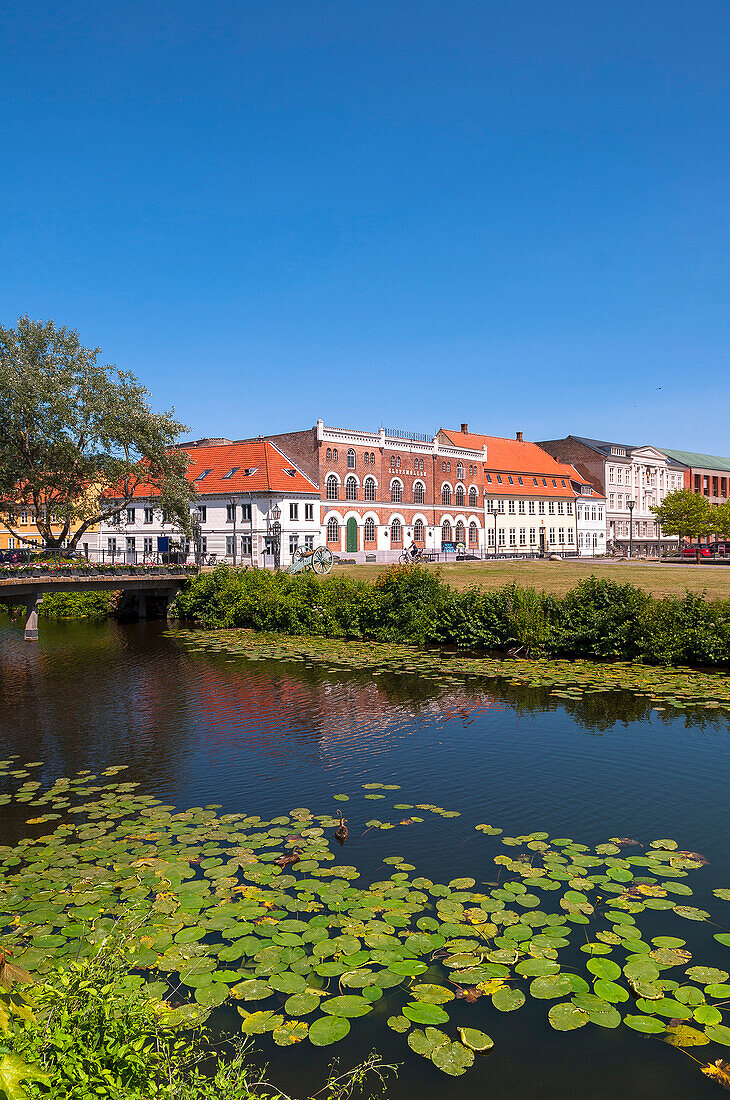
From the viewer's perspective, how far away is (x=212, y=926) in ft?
26.9

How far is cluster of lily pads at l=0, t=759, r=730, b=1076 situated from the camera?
266 inches

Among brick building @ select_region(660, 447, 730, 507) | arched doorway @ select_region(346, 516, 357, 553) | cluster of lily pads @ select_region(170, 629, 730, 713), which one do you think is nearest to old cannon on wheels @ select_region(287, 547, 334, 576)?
arched doorway @ select_region(346, 516, 357, 553)

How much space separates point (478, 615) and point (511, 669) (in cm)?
543

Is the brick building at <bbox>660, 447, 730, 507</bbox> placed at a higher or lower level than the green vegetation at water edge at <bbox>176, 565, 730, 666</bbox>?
higher

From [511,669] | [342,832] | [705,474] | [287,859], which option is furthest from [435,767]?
[705,474]

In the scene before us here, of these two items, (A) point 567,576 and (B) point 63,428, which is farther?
(A) point 567,576

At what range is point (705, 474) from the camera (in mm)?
112438

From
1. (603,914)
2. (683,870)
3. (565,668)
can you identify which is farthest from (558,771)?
(565,668)

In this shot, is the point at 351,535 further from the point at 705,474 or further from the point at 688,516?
the point at 705,474

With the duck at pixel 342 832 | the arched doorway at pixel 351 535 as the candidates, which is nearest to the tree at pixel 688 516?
the arched doorway at pixel 351 535

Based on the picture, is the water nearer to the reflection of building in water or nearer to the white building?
the reflection of building in water

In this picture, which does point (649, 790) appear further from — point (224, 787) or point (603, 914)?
point (224, 787)

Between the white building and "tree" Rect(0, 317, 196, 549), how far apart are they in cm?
1336

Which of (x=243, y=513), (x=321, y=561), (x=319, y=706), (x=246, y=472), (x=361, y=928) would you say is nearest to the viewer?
(x=361, y=928)
